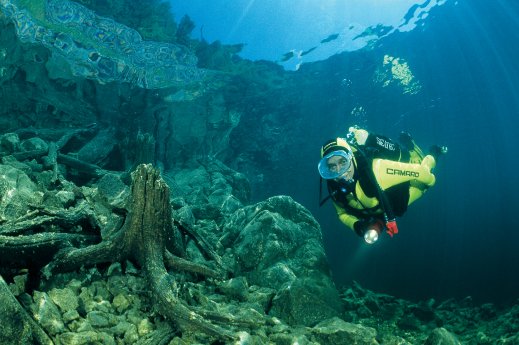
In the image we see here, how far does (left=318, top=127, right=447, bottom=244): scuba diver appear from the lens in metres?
5.34

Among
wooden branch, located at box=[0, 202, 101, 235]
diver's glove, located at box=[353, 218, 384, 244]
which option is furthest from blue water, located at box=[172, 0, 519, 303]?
diver's glove, located at box=[353, 218, 384, 244]

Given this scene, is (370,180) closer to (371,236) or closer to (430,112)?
(371,236)

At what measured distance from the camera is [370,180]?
214 inches

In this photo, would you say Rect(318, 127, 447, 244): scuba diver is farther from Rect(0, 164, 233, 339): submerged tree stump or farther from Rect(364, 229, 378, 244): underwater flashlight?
Rect(0, 164, 233, 339): submerged tree stump

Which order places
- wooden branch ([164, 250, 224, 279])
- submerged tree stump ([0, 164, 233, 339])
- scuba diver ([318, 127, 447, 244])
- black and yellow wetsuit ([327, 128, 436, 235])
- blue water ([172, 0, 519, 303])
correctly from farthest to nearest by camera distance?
blue water ([172, 0, 519, 303]) < black and yellow wetsuit ([327, 128, 436, 235]) < scuba diver ([318, 127, 447, 244]) < wooden branch ([164, 250, 224, 279]) < submerged tree stump ([0, 164, 233, 339])

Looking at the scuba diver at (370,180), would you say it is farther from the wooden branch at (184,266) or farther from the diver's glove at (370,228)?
the wooden branch at (184,266)

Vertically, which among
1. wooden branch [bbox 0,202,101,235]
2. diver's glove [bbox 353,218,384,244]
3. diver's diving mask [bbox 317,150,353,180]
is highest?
diver's diving mask [bbox 317,150,353,180]

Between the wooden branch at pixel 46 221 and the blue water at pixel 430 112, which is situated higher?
the blue water at pixel 430 112

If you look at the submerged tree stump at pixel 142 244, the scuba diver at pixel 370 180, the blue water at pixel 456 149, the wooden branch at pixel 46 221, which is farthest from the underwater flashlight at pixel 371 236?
the blue water at pixel 456 149

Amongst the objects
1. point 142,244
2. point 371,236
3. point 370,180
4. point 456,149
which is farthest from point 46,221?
point 456,149

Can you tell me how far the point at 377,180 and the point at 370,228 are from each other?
872mm

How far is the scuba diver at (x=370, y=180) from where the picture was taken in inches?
Result: 210

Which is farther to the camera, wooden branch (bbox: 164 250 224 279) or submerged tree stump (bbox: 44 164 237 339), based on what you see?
wooden branch (bbox: 164 250 224 279)

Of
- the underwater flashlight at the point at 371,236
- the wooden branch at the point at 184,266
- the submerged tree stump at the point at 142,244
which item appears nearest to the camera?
the submerged tree stump at the point at 142,244
